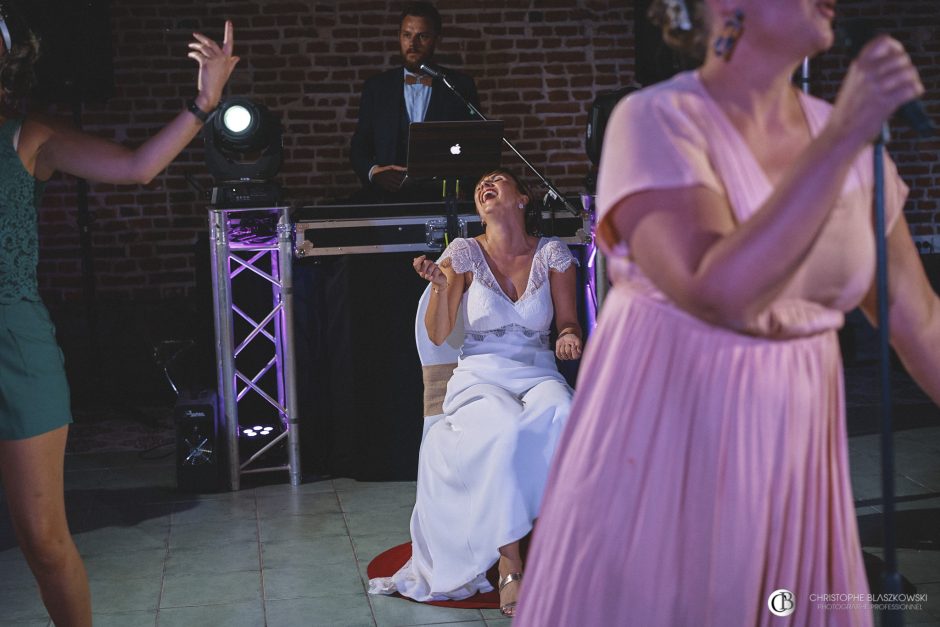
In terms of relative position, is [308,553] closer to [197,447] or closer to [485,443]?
[485,443]

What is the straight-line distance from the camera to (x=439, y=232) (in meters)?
4.76

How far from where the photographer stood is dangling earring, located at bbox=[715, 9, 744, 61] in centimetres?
112

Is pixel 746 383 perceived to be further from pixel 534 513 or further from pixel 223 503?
pixel 223 503

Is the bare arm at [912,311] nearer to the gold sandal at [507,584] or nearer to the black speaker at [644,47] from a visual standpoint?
the gold sandal at [507,584]

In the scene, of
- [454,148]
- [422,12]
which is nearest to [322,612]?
[454,148]

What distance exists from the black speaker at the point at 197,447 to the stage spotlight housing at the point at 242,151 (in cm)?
89

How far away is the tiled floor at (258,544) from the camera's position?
3.42 metres

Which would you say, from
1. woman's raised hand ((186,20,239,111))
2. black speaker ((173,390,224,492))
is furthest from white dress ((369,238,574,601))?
woman's raised hand ((186,20,239,111))

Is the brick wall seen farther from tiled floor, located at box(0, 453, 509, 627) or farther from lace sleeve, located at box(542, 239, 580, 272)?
lace sleeve, located at box(542, 239, 580, 272)

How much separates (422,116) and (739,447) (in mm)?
4635

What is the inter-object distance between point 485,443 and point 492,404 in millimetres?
167

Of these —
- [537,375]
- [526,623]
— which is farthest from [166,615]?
[526,623]

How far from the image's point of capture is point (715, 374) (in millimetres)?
1148

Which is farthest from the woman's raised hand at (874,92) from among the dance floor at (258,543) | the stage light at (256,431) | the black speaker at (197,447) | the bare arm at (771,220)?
the stage light at (256,431)
